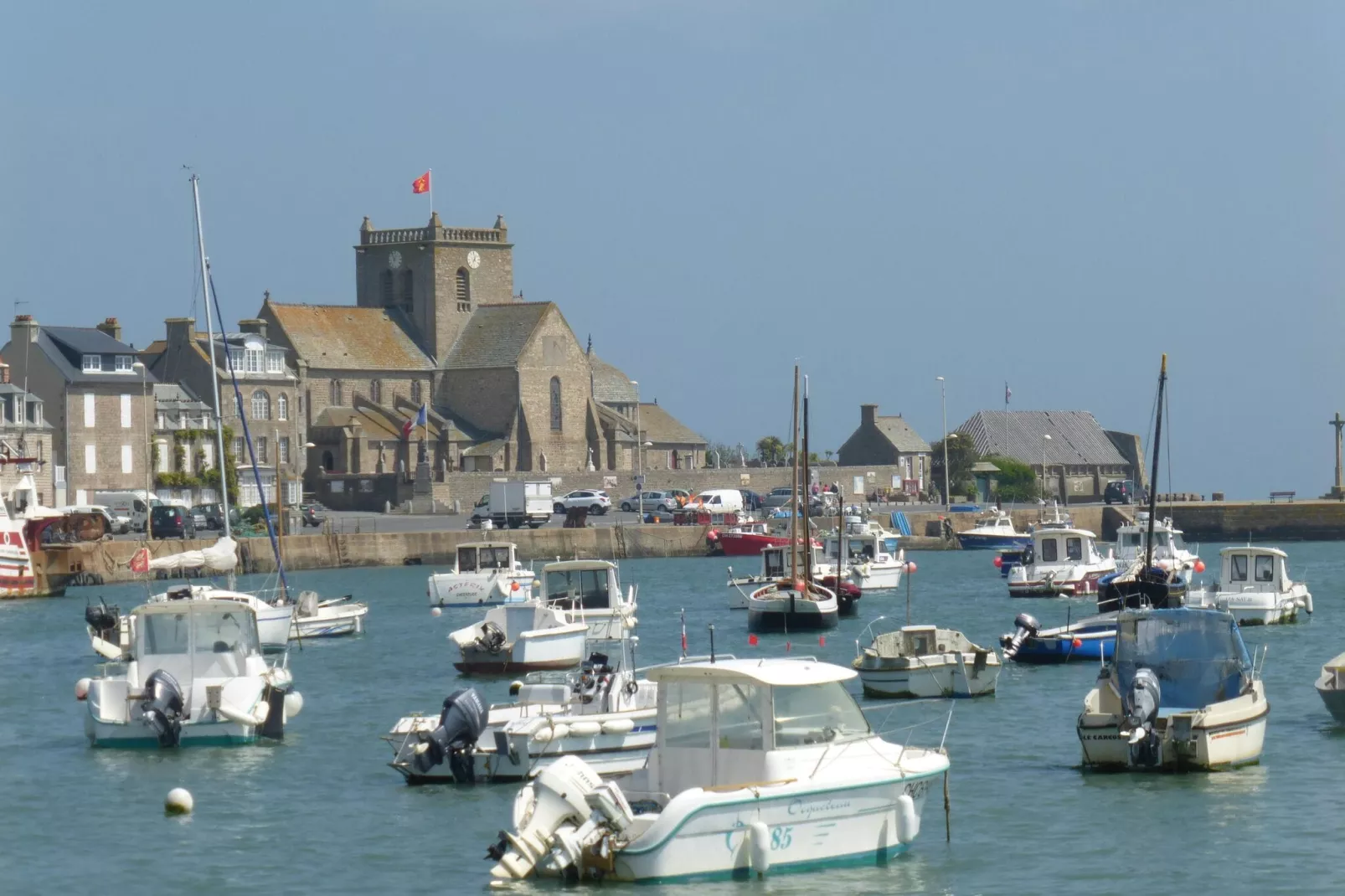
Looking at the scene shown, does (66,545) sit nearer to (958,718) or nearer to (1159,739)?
(958,718)

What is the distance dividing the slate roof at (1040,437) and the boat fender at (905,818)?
118m

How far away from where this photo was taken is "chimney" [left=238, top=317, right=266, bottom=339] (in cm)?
11094

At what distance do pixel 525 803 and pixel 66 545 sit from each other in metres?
57.6

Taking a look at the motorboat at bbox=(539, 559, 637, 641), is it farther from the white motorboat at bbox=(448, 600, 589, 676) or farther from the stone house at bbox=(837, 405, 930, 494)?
the stone house at bbox=(837, 405, 930, 494)

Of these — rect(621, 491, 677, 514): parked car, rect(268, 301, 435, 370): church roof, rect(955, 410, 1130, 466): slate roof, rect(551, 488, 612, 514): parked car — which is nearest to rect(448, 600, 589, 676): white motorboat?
rect(551, 488, 612, 514): parked car

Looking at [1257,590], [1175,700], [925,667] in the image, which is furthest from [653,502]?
[1175,700]

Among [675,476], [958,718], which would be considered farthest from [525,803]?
[675,476]

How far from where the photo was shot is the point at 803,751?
71.1ft

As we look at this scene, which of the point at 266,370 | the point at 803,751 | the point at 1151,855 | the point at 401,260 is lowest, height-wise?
the point at 1151,855

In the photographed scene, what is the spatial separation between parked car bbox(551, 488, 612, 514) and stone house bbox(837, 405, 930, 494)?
103ft

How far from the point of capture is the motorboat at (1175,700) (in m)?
27.5

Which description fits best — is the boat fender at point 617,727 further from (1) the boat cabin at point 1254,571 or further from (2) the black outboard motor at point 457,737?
(1) the boat cabin at point 1254,571

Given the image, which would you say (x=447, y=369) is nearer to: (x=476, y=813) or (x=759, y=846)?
(x=476, y=813)

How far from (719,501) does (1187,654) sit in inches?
3126
